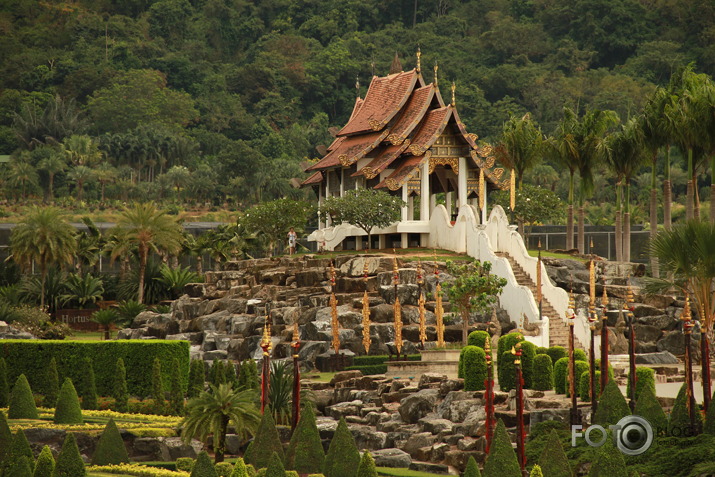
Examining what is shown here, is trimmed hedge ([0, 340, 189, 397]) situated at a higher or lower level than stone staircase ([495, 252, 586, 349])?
lower

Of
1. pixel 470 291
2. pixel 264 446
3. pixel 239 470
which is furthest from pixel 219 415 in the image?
pixel 470 291

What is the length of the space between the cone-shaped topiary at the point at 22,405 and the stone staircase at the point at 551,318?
2101 cm

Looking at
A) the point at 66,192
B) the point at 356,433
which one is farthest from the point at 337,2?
the point at 356,433

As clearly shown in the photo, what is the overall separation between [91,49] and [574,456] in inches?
4855

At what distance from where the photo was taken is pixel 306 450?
36594 millimetres

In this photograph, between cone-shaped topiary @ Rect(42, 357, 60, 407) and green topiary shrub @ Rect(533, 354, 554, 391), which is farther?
cone-shaped topiary @ Rect(42, 357, 60, 407)

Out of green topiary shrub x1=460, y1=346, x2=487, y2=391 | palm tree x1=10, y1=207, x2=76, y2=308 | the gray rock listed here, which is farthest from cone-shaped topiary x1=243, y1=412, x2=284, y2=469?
palm tree x1=10, y1=207, x2=76, y2=308

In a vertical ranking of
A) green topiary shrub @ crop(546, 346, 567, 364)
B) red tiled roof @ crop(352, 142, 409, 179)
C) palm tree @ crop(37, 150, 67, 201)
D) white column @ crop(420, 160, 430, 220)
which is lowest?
green topiary shrub @ crop(546, 346, 567, 364)

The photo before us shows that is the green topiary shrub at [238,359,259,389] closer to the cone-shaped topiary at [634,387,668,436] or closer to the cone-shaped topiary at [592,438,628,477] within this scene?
the cone-shaped topiary at [634,387,668,436]

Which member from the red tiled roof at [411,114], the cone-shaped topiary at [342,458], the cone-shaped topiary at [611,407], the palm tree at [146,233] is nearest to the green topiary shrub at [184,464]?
the cone-shaped topiary at [342,458]

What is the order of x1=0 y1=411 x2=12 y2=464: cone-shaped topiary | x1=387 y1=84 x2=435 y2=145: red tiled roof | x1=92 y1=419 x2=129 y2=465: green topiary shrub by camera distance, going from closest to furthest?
x1=0 y1=411 x2=12 y2=464: cone-shaped topiary < x1=92 y1=419 x2=129 y2=465: green topiary shrub < x1=387 y1=84 x2=435 y2=145: red tiled roof

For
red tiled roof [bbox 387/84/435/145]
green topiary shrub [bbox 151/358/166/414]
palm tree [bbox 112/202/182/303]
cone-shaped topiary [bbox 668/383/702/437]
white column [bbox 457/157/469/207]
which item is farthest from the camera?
palm tree [bbox 112/202/182/303]

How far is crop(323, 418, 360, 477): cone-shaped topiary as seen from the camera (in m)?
35.7

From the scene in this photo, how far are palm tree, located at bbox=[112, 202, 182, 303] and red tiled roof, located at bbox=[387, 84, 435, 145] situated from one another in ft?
45.2
